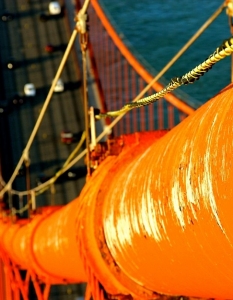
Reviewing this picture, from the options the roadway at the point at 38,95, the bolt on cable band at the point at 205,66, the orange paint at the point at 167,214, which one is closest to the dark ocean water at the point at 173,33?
the roadway at the point at 38,95

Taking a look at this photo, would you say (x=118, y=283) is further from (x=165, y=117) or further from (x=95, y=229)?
(x=165, y=117)

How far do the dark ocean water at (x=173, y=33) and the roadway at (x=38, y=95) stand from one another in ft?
12.2

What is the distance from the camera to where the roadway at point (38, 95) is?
74.9 feet

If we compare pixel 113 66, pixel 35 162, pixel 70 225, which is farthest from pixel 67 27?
pixel 70 225

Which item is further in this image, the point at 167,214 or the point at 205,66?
the point at 205,66

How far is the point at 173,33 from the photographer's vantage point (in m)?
31.2

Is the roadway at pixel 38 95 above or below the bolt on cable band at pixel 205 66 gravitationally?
below

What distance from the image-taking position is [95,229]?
3.63 meters

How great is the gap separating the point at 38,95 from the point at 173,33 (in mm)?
8189

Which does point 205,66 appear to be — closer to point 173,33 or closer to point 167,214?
point 167,214

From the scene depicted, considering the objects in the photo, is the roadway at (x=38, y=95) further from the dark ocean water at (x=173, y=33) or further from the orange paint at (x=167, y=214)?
the orange paint at (x=167, y=214)

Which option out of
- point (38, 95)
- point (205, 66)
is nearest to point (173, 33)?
point (38, 95)

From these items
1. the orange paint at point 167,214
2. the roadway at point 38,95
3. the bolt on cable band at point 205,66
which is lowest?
the roadway at point 38,95

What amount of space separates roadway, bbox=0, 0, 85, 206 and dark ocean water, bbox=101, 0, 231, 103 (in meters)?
3.73
